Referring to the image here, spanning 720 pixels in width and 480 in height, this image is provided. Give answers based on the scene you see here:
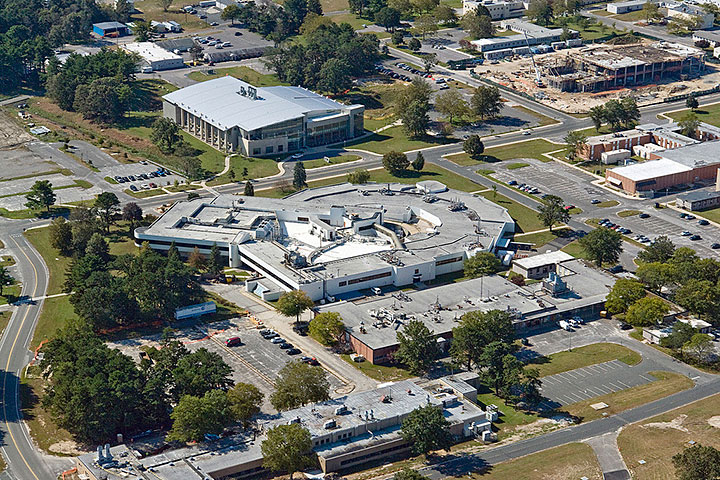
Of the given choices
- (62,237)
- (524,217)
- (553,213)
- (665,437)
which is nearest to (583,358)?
(665,437)

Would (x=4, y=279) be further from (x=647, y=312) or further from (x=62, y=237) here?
(x=647, y=312)

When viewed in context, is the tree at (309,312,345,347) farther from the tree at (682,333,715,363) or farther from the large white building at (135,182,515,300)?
the tree at (682,333,715,363)

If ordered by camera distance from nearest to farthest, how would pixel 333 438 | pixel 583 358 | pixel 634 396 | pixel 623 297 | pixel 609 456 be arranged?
pixel 333 438
pixel 609 456
pixel 634 396
pixel 583 358
pixel 623 297

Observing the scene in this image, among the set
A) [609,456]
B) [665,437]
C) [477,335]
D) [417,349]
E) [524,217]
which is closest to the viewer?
[609,456]

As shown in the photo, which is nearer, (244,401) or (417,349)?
(244,401)

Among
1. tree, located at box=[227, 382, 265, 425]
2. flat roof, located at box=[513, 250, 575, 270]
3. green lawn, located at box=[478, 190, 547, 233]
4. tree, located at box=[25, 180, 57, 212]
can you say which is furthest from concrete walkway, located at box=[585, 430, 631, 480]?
tree, located at box=[25, 180, 57, 212]

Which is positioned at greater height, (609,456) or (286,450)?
(286,450)

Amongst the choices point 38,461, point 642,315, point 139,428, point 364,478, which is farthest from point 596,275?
point 38,461
